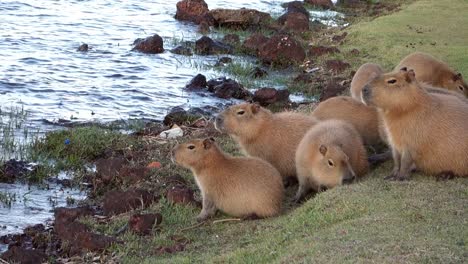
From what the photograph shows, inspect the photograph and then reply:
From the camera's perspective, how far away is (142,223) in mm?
7125

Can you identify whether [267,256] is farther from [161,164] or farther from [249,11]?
[249,11]

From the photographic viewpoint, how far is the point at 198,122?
11211 millimetres

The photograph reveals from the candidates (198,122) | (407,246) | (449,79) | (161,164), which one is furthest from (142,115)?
(407,246)

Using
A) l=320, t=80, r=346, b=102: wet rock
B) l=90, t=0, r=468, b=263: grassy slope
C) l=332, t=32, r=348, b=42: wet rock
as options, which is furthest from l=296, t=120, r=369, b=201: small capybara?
l=332, t=32, r=348, b=42: wet rock

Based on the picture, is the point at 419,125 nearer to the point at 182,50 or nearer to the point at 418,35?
the point at 418,35

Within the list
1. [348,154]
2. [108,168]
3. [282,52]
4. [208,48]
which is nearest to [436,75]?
[348,154]

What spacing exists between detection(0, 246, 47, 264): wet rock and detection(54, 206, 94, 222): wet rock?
677mm

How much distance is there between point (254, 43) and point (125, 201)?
8394mm

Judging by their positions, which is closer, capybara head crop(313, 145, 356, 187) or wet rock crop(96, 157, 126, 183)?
capybara head crop(313, 145, 356, 187)

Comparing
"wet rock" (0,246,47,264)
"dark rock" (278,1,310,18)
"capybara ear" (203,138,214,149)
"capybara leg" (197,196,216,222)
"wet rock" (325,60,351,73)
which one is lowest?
"dark rock" (278,1,310,18)

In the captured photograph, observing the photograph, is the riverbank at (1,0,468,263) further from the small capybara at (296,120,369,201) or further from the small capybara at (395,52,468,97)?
the small capybara at (395,52,468,97)

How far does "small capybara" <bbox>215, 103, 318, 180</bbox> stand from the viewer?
8031 millimetres

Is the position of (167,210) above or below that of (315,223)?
below

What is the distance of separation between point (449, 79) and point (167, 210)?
353cm
